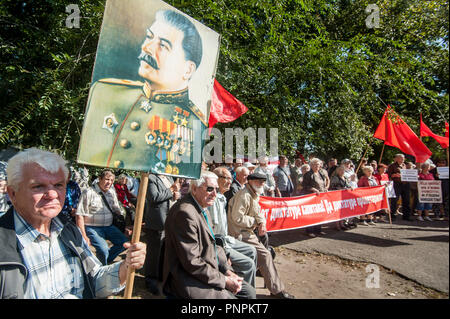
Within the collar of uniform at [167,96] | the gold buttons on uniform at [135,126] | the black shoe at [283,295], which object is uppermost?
the collar of uniform at [167,96]

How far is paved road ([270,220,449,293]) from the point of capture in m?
1.25

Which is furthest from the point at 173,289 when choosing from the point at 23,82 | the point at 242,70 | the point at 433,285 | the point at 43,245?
the point at 242,70

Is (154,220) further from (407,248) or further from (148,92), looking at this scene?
(407,248)

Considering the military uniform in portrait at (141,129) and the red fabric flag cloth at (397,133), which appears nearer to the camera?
the military uniform in portrait at (141,129)

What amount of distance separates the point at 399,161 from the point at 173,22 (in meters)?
6.15

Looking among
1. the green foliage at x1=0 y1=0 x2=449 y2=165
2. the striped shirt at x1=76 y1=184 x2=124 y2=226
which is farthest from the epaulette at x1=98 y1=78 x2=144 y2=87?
the striped shirt at x1=76 y1=184 x2=124 y2=226

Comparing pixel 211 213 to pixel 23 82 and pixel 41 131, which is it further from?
pixel 23 82

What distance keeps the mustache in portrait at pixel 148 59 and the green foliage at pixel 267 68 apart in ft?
7.52

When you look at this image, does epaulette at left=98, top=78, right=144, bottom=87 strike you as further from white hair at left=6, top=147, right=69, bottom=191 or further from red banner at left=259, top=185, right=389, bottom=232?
red banner at left=259, top=185, right=389, bottom=232

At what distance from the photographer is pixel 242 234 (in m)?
3.66

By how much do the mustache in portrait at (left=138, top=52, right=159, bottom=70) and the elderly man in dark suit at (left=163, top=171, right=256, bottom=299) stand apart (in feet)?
3.86

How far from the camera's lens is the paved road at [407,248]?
4.10 feet

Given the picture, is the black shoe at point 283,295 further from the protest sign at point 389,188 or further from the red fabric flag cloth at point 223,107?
the protest sign at point 389,188

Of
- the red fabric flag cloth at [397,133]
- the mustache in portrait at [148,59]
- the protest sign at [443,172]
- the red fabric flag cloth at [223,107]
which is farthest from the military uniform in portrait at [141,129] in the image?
the red fabric flag cloth at [397,133]
